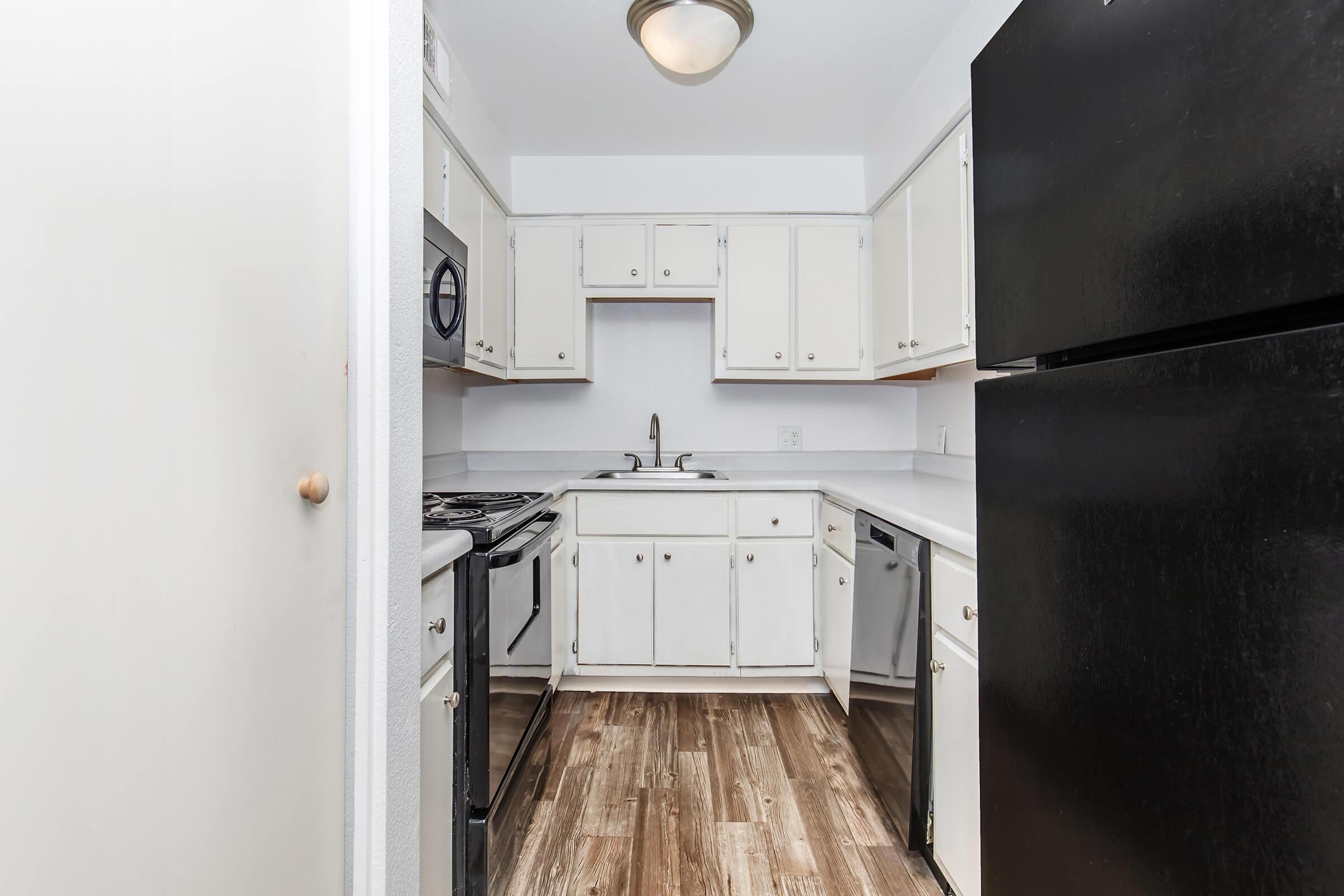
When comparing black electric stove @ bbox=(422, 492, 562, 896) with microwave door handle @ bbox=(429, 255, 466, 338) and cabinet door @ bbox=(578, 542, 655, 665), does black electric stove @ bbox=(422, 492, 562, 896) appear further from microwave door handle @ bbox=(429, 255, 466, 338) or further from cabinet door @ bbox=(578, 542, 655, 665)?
cabinet door @ bbox=(578, 542, 655, 665)

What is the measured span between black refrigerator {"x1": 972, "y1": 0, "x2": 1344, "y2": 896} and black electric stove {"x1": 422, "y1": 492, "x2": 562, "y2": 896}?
104 cm

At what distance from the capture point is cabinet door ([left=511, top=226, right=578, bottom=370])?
9.45 ft

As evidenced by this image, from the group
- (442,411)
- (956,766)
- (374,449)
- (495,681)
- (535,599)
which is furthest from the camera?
(442,411)

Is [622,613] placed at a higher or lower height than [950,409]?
lower

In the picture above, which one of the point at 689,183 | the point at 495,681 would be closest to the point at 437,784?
the point at 495,681

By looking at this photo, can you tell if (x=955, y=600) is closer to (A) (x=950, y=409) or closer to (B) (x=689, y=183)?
(A) (x=950, y=409)

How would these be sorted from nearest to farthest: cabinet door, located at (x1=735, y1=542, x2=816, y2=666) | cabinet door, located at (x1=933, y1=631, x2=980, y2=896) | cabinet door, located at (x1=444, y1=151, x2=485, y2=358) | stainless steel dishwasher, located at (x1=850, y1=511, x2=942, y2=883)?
cabinet door, located at (x1=933, y1=631, x2=980, y2=896)
stainless steel dishwasher, located at (x1=850, y1=511, x2=942, y2=883)
cabinet door, located at (x1=444, y1=151, x2=485, y2=358)
cabinet door, located at (x1=735, y1=542, x2=816, y2=666)

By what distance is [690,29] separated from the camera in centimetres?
183

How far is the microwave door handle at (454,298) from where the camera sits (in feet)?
4.66

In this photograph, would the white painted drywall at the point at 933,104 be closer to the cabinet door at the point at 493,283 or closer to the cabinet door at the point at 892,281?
the cabinet door at the point at 892,281

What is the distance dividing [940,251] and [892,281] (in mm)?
491

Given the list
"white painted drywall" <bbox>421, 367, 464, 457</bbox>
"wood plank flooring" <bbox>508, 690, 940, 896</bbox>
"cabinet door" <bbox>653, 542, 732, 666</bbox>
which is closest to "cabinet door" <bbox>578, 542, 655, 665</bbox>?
"cabinet door" <bbox>653, 542, 732, 666</bbox>

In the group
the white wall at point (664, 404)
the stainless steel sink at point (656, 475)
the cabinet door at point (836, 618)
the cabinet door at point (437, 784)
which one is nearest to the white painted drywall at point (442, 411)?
the white wall at point (664, 404)

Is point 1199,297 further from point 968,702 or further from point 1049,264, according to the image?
point 968,702
